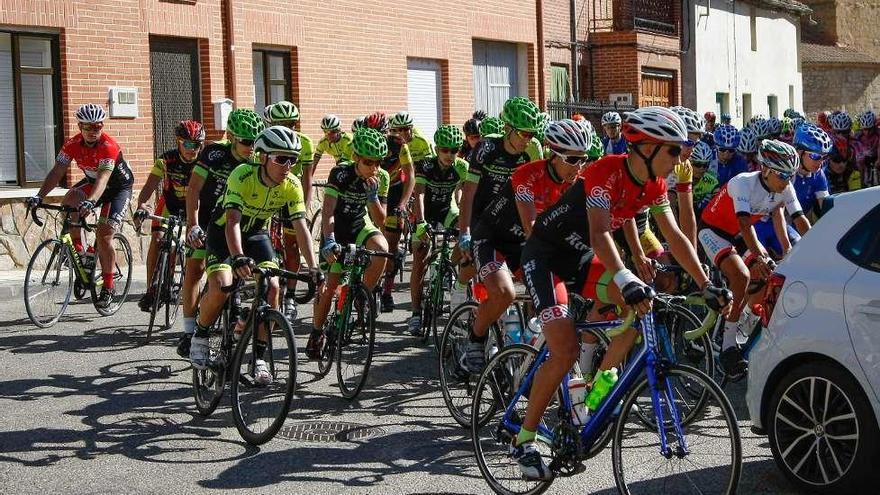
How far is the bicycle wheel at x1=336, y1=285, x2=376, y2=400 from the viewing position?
8.59 metres

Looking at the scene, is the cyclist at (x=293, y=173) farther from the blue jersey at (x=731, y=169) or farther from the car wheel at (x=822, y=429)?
the car wheel at (x=822, y=429)

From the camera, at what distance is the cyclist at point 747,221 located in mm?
8633

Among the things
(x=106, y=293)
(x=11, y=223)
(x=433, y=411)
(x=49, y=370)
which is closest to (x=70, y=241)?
(x=106, y=293)

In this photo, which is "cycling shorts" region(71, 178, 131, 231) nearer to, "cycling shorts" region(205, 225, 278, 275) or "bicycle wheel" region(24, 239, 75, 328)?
"bicycle wheel" region(24, 239, 75, 328)

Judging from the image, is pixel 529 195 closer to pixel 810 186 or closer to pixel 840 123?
pixel 810 186

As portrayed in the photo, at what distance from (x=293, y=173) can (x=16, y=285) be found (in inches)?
148

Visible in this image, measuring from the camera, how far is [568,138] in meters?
7.39

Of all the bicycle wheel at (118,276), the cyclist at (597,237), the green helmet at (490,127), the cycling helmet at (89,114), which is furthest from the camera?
the bicycle wheel at (118,276)

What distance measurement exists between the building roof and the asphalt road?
155 feet

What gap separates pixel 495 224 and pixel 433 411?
1330 millimetres

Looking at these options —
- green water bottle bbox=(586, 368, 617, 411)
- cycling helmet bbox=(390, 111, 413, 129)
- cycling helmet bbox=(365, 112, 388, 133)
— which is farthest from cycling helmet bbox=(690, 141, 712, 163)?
green water bottle bbox=(586, 368, 617, 411)

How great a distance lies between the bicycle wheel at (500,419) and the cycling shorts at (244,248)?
2337 millimetres

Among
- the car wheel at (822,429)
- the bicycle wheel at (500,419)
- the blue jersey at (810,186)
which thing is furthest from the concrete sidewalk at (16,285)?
the car wheel at (822,429)

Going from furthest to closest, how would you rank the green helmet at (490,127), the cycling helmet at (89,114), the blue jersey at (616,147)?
the blue jersey at (616,147)
the cycling helmet at (89,114)
the green helmet at (490,127)
